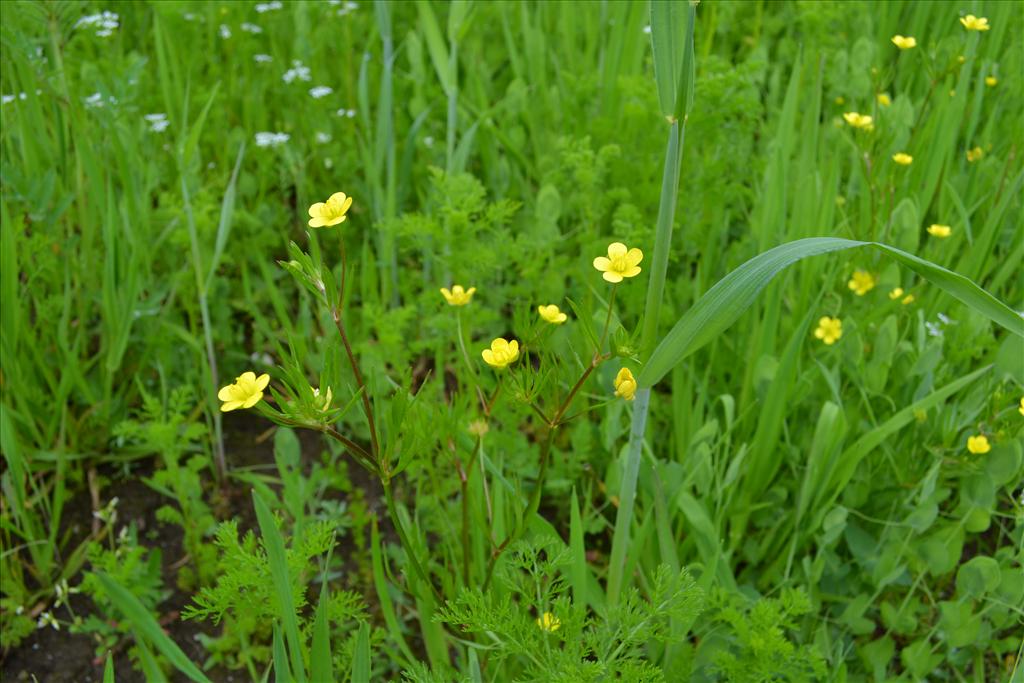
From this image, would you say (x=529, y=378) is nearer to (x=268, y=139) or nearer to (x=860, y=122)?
(x=860, y=122)

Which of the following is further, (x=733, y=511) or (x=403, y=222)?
(x=403, y=222)

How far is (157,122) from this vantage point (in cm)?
227

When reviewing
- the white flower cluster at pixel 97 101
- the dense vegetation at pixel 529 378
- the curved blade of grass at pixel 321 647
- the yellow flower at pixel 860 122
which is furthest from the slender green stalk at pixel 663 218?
the white flower cluster at pixel 97 101

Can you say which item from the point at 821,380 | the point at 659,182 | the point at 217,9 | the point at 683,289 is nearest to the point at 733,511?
the point at 821,380

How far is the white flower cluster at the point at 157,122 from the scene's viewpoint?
7.14 feet

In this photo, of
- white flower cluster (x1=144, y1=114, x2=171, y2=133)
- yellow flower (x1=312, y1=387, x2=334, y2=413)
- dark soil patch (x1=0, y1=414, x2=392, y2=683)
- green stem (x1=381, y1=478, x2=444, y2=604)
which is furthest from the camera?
white flower cluster (x1=144, y1=114, x2=171, y2=133)

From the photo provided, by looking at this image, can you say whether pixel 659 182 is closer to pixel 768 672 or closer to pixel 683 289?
pixel 683 289

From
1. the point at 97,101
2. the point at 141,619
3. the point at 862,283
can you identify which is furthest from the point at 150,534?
the point at 862,283

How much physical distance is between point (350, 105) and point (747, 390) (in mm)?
1488

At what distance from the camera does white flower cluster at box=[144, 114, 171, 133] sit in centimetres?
218

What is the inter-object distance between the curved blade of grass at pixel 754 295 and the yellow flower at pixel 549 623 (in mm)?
323

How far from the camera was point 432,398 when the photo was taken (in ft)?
5.95

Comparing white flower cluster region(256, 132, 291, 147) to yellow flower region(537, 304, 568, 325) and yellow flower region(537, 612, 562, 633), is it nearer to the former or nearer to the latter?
yellow flower region(537, 304, 568, 325)

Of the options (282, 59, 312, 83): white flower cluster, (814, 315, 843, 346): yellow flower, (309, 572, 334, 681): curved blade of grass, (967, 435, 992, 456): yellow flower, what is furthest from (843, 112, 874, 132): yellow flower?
(282, 59, 312, 83): white flower cluster
